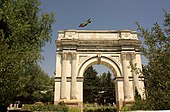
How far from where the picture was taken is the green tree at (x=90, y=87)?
1761 inches

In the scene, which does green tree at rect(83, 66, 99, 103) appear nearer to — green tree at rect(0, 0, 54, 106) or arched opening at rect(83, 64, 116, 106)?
arched opening at rect(83, 64, 116, 106)

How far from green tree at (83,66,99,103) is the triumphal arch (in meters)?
22.4

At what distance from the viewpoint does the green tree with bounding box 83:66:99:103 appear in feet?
147

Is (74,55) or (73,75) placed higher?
(74,55)

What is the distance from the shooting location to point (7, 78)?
772 cm

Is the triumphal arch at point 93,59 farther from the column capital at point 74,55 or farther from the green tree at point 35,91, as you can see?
the green tree at point 35,91

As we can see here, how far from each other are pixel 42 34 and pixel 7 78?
23.5 feet

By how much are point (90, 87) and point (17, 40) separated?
34687mm

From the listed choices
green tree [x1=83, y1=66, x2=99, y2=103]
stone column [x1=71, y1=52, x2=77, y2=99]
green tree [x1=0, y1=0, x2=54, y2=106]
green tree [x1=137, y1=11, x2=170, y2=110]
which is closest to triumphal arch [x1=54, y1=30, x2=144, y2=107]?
stone column [x1=71, y1=52, x2=77, y2=99]

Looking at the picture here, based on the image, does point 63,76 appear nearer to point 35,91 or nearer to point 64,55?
point 64,55

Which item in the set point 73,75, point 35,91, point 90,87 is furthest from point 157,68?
point 90,87

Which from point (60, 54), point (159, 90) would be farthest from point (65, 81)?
point (159, 90)

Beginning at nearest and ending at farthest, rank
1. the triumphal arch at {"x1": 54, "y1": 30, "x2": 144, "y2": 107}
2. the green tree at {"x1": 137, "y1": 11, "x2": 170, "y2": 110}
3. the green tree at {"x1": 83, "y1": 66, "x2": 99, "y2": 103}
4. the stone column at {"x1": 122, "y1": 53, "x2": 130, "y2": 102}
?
the green tree at {"x1": 137, "y1": 11, "x2": 170, "y2": 110} → the stone column at {"x1": 122, "y1": 53, "x2": 130, "y2": 102} → the triumphal arch at {"x1": 54, "y1": 30, "x2": 144, "y2": 107} → the green tree at {"x1": 83, "y1": 66, "x2": 99, "y2": 103}

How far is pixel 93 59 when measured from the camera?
74.6 feet
